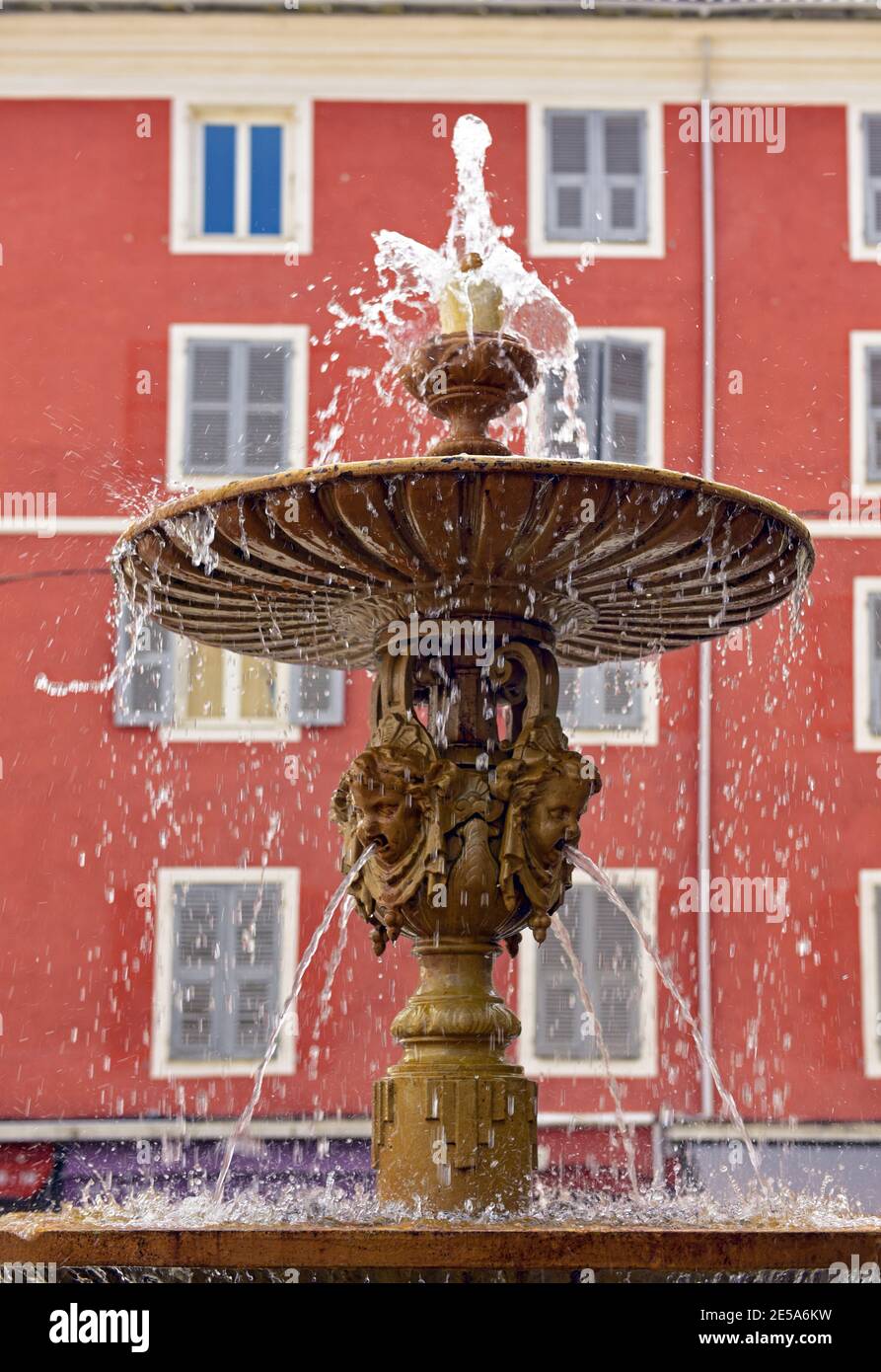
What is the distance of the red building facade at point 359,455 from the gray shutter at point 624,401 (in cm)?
3

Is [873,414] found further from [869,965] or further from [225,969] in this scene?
[225,969]

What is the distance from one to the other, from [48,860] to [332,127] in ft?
22.1

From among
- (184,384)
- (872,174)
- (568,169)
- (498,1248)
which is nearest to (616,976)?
(184,384)

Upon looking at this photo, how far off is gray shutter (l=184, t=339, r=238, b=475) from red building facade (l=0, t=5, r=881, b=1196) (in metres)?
0.03

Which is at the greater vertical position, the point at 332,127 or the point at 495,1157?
the point at 332,127

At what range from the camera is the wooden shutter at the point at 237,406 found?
632 inches

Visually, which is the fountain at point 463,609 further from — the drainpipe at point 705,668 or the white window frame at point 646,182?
the white window frame at point 646,182

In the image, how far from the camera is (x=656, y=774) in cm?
1550

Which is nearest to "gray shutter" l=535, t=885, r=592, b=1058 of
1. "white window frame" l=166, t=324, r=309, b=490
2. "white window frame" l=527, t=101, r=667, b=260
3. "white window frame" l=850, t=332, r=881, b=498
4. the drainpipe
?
the drainpipe

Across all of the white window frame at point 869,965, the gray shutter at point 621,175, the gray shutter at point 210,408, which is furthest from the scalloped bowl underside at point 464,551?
the gray shutter at point 621,175

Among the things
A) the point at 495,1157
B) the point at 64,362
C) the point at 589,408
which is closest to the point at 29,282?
the point at 64,362

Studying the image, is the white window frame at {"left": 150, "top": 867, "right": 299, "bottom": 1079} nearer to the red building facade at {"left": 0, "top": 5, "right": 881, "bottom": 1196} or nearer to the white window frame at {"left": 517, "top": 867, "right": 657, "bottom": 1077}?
the red building facade at {"left": 0, "top": 5, "right": 881, "bottom": 1196}
